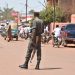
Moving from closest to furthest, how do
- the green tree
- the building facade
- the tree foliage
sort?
the green tree
the building facade
the tree foliage

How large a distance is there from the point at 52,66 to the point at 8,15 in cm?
14807

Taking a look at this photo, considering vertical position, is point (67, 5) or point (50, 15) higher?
point (67, 5)

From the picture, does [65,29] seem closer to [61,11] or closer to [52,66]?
[52,66]

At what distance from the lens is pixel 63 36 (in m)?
30.9

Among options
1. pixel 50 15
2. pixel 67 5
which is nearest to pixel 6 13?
pixel 67 5

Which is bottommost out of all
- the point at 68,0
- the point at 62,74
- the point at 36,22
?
the point at 62,74

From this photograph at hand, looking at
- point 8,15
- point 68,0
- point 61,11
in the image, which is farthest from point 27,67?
point 8,15

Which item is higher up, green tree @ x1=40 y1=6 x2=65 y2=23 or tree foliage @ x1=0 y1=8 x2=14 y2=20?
tree foliage @ x1=0 y1=8 x2=14 y2=20

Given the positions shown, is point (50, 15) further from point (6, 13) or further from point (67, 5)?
point (6, 13)

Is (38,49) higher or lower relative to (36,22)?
lower

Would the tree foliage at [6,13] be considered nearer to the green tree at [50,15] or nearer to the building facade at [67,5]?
the building facade at [67,5]

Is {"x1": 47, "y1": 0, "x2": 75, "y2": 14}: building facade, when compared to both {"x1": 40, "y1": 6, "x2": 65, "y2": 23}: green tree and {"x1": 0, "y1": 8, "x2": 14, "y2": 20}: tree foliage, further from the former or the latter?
{"x1": 0, "y1": 8, "x2": 14, "y2": 20}: tree foliage

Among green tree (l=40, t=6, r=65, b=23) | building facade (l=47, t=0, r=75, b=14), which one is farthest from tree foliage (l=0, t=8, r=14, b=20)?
green tree (l=40, t=6, r=65, b=23)

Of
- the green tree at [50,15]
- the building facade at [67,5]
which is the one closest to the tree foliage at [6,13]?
the building facade at [67,5]
